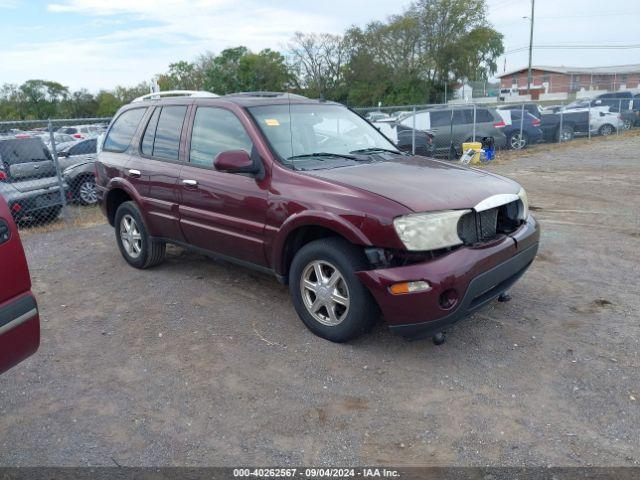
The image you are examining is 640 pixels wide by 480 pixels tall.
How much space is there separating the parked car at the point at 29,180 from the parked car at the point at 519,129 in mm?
13850

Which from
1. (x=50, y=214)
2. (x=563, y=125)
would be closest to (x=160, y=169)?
(x=50, y=214)

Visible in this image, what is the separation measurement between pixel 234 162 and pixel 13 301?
1.94 m

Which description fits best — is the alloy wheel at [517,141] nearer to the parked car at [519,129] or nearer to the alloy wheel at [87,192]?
the parked car at [519,129]

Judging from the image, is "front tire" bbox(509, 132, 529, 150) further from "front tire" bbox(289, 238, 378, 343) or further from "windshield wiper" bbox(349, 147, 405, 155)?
"front tire" bbox(289, 238, 378, 343)

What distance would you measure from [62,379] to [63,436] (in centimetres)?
75

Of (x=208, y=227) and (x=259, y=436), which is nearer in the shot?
(x=259, y=436)

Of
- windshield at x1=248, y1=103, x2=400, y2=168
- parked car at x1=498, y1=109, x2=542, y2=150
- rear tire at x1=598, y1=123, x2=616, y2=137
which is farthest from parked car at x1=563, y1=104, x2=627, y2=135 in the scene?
windshield at x1=248, y1=103, x2=400, y2=168

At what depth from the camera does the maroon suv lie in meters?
3.49

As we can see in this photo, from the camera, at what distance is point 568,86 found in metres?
75.7

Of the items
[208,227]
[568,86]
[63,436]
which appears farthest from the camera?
[568,86]

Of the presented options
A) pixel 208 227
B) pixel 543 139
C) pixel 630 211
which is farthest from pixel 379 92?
pixel 208 227

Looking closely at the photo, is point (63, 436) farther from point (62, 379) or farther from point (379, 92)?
point (379, 92)

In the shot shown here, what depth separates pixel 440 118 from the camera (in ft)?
54.0

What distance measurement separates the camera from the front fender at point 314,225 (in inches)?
142
